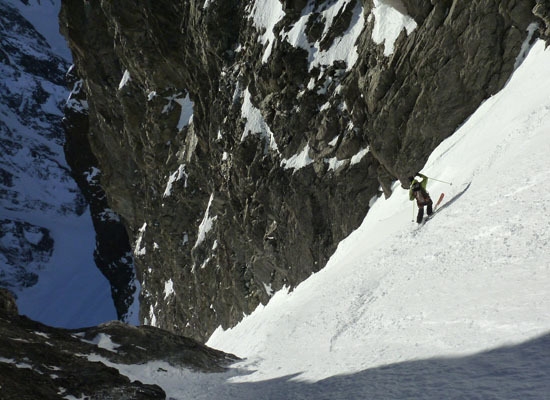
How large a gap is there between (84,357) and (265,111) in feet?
62.0

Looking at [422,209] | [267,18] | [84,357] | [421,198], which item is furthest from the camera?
[267,18]

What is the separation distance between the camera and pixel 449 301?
9516 mm

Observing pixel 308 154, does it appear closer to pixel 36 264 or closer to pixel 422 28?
pixel 422 28

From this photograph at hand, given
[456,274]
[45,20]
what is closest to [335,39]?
[456,274]

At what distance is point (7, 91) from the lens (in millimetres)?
163000

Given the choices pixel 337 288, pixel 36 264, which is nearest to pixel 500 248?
pixel 337 288

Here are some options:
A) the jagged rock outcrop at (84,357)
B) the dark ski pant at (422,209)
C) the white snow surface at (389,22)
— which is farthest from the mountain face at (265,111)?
the jagged rock outcrop at (84,357)

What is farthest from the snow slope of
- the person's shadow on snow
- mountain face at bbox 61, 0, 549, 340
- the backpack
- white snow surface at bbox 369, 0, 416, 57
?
white snow surface at bbox 369, 0, 416, 57

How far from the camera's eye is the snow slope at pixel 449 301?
7.27 m

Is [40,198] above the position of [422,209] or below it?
above

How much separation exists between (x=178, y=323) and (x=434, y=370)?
4941 centimetres

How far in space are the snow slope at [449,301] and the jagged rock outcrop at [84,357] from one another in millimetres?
921

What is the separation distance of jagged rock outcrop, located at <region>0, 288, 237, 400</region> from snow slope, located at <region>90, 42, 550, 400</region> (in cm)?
92

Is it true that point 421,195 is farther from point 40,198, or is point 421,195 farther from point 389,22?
point 40,198
